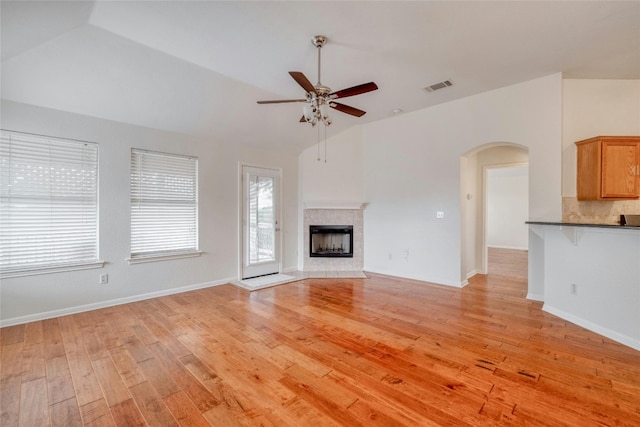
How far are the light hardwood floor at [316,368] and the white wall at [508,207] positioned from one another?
21.6 feet

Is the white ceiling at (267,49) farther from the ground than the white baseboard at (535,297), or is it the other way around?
the white ceiling at (267,49)

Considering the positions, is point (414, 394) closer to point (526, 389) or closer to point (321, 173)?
point (526, 389)

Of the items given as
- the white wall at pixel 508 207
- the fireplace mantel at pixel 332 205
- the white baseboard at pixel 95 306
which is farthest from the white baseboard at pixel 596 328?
the white wall at pixel 508 207

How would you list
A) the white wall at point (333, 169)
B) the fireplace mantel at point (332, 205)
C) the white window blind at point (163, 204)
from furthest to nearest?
the white wall at point (333, 169)
the fireplace mantel at point (332, 205)
the white window blind at point (163, 204)

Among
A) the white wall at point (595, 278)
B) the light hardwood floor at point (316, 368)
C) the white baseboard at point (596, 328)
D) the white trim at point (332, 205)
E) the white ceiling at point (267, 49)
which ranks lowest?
the light hardwood floor at point (316, 368)

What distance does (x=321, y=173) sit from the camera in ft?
19.2

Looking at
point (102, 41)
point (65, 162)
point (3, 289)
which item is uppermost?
point (102, 41)

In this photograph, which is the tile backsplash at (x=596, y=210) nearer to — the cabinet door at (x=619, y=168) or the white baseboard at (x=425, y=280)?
the cabinet door at (x=619, y=168)

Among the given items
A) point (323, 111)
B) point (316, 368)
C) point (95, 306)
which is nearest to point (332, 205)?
point (323, 111)

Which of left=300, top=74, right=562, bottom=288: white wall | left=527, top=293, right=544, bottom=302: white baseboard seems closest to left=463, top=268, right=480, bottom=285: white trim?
left=300, top=74, right=562, bottom=288: white wall

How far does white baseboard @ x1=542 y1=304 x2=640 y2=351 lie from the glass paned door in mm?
4445

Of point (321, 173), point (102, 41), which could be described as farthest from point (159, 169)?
point (321, 173)

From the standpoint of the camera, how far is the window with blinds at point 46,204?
3113 mm

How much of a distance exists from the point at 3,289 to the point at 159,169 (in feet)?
7.26
